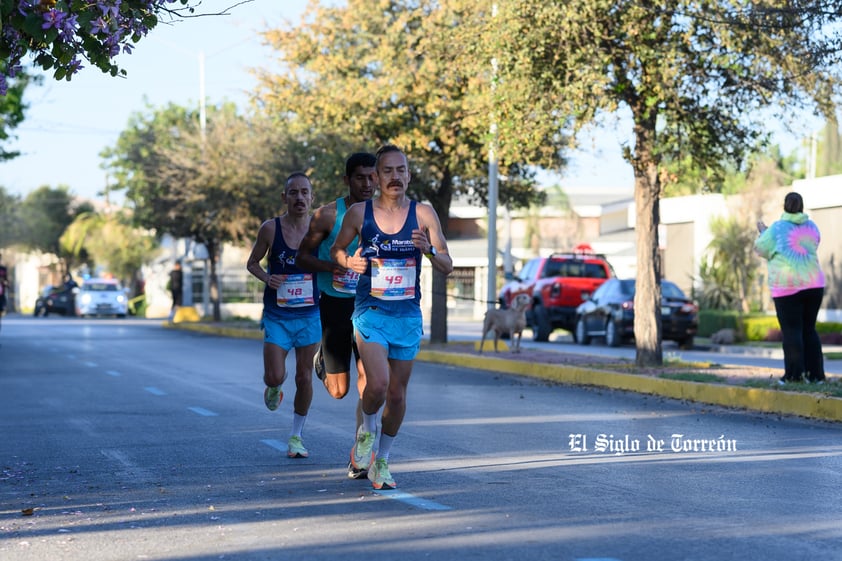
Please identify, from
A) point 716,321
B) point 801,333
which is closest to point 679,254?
point 716,321

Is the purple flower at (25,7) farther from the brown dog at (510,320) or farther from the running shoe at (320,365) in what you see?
the brown dog at (510,320)

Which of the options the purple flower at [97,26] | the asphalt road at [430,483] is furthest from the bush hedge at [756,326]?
the purple flower at [97,26]

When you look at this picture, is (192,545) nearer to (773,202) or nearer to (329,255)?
(329,255)

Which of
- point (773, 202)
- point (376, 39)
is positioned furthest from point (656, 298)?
point (773, 202)

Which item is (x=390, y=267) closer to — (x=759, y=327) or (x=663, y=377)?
(x=663, y=377)

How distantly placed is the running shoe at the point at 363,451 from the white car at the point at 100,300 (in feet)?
184

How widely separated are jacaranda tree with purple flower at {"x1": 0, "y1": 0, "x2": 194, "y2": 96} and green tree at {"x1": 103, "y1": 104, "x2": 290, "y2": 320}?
29.8 m

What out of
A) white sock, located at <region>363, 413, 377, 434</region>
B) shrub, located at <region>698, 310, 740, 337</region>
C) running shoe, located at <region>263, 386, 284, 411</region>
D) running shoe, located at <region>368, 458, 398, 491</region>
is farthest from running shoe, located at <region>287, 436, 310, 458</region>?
shrub, located at <region>698, 310, 740, 337</region>

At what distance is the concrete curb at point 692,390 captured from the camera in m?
13.7

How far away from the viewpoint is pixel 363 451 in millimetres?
9062

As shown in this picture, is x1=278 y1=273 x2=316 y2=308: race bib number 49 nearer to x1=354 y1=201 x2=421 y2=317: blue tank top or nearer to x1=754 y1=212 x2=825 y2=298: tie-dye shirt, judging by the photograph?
x1=354 y1=201 x2=421 y2=317: blue tank top

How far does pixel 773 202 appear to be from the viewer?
3909 cm

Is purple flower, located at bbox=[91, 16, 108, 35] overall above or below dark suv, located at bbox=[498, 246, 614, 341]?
above

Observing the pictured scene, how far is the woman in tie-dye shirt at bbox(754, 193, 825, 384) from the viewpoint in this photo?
14.8 meters
